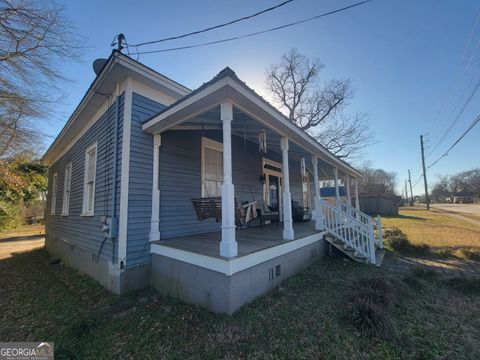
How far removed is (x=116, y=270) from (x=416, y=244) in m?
7.95

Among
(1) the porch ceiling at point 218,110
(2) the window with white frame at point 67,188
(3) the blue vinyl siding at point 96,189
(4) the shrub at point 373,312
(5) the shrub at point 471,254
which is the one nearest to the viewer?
(4) the shrub at point 373,312

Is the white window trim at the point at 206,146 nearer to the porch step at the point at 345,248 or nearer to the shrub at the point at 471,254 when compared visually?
the porch step at the point at 345,248

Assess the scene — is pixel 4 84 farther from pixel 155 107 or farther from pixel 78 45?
pixel 155 107

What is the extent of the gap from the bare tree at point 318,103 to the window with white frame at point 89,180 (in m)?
14.2

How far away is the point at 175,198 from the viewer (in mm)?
4910

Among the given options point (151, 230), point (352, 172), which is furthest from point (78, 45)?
point (352, 172)

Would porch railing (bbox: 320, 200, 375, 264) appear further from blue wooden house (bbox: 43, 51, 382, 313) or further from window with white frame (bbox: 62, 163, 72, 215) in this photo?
window with white frame (bbox: 62, 163, 72, 215)

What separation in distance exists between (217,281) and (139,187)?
94.4 inches

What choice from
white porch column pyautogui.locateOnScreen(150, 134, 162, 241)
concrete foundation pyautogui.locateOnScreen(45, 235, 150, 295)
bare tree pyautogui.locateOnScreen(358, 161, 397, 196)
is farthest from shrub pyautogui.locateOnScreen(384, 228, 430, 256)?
bare tree pyautogui.locateOnScreen(358, 161, 397, 196)

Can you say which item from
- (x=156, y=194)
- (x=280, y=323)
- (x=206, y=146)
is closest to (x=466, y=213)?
(x=206, y=146)

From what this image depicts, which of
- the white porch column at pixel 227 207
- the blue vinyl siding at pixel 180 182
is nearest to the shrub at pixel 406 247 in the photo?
the blue vinyl siding at pixel 180 182

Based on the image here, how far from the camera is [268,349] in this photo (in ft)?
7.68

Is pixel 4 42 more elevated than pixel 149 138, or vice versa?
pixel 4 42

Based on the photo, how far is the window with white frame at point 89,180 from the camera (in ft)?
18.2
